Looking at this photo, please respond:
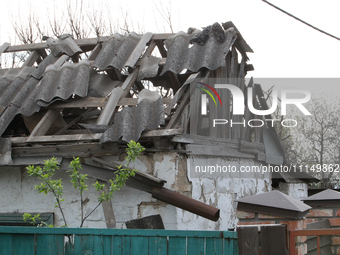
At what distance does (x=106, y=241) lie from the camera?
3354 millimetres

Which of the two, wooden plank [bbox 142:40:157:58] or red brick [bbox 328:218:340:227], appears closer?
red brick [bbox 328:218:340:227]

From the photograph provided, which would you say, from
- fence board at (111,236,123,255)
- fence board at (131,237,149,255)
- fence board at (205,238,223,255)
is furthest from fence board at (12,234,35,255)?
fence board at (205,238,223,255)

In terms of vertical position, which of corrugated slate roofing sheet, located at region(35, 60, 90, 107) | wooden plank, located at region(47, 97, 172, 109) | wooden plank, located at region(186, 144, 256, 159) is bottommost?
wooden plank, located at region(186, 144, 256, 159)

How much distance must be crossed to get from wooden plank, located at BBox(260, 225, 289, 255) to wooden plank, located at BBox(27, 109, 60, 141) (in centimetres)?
414

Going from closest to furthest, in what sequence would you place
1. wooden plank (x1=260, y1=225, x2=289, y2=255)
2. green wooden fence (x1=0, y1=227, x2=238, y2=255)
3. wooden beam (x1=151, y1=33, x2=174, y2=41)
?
wooden plank (x1=260, y1=225, x2=289, y2=255), green wooden fence (x1=0, y1=227, x2=238, y2=255), wooden beam (x1=151, y1=33, x2=174, y2=41)

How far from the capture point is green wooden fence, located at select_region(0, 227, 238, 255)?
128 inches

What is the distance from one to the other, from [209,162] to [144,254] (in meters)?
2.98

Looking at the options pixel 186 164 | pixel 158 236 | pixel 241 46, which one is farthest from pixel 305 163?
pixel 158 236

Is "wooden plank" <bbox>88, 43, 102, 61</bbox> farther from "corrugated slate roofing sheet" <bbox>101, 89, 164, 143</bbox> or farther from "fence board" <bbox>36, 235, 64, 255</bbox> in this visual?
"fence board" <bbox>36, 235, 64, 255</bbox>

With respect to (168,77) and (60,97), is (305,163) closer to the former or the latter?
(168,77)

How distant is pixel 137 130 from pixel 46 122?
1.67 meters

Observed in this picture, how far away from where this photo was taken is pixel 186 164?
18.3 feet

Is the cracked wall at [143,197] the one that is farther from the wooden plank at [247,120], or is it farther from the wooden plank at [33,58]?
the wooden plank at [33,58]

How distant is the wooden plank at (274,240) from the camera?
2570mm
